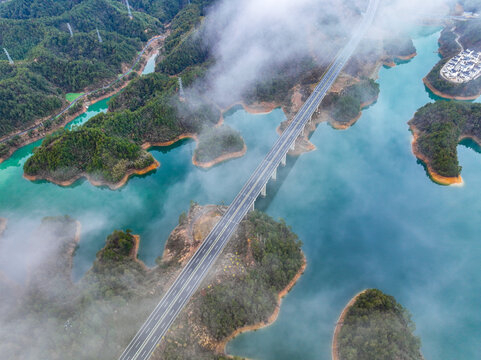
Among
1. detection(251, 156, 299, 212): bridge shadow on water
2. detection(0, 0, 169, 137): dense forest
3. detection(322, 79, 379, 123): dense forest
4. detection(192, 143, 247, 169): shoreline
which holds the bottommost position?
detection(322, 79, 379, 123): dense forest

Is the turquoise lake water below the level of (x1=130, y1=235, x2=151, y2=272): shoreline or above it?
below

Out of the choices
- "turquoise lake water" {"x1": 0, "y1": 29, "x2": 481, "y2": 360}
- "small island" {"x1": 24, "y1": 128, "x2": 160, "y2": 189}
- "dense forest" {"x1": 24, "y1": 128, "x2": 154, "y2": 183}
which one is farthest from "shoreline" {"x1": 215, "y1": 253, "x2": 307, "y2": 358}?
"dense forest" {"x1": 24, "y1": 128, "x2": 154, "y2": 183}

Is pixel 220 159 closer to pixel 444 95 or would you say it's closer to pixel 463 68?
pixel 444 95

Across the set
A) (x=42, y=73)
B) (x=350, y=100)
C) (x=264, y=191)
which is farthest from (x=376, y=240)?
(x=42, y=73)

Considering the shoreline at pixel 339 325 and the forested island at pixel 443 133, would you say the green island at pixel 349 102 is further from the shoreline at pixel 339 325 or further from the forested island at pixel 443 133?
the shoreline at pixel 339 325

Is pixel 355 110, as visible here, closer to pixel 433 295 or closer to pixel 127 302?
pixel 433 295

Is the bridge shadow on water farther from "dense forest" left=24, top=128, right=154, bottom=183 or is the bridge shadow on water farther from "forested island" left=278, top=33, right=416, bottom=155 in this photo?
"dense forest" left=24, top=128, right=154, bottom=183
